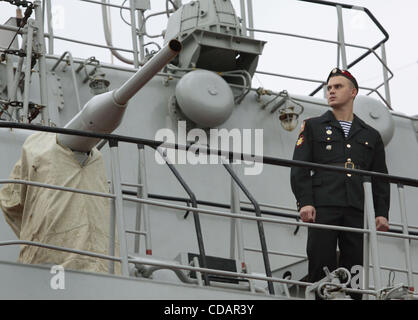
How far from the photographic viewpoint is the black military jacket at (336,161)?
553 cm

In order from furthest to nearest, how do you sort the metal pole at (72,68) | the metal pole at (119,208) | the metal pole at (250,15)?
the metal pole at (250,15) → the metal pole at (72,68) → the metal pole at (119,208)

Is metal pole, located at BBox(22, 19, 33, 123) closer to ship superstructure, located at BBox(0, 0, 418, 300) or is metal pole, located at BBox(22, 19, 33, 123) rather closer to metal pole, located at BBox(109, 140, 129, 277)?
ship superstructure, located at BBox(0, 0, 418, 300)

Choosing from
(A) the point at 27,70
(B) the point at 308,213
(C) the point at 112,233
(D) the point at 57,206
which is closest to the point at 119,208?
(C) the point at 112,233

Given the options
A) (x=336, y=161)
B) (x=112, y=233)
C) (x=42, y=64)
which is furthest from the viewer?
(x=42, y=64)

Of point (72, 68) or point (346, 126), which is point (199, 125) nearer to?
point (72, 68)

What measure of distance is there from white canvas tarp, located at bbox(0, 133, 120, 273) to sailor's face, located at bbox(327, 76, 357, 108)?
145 cm

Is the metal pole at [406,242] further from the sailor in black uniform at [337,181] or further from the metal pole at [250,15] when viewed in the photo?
the metal pole at [250,15]

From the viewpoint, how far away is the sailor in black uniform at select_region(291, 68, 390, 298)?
18.0ft

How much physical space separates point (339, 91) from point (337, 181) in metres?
0.59

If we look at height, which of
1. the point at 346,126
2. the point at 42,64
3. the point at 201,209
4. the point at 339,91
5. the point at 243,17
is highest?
the point at 243,17

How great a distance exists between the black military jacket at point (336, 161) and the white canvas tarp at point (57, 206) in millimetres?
1117

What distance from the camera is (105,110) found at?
507 cm

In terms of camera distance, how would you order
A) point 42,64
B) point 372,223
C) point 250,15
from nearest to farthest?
point 372,223 < point 42,64 < point 250,15

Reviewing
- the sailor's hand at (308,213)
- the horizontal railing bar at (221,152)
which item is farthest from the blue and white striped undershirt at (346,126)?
the sailor's hand at (308,213)
